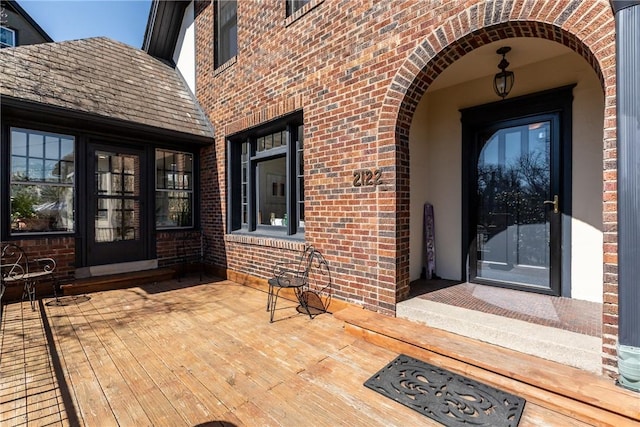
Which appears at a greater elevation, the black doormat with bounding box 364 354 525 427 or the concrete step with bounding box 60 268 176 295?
the concrete step with bounding box 60 268 176 295

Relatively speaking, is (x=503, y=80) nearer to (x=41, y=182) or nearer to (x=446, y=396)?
(x=446, y=396)

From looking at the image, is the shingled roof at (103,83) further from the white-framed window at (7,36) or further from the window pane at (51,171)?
the white-framed window at (7,36)

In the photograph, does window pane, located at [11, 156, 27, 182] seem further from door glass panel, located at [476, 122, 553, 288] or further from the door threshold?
door glass panel, located at [476, 122, 553, 288]

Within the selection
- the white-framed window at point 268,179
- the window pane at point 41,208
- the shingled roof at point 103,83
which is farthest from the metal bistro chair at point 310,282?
the window pane at point 41,208

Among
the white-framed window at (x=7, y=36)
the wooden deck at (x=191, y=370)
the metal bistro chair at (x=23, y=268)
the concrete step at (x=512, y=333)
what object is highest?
the white-framed window at (x=7, y=36)

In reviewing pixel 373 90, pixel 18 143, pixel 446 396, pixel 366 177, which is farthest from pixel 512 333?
pixel 18 143

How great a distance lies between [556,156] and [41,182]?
7244 mm

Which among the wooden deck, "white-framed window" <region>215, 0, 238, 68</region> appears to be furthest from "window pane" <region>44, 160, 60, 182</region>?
"white-framed window" <region>215, 0, 238, 68</region>

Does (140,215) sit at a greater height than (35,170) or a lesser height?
lesser

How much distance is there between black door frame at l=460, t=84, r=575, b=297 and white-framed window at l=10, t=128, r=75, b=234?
617 cm

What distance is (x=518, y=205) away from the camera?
3.94 m

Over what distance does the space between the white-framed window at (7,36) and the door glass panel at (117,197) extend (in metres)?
10.5

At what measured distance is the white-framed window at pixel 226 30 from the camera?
5926mm

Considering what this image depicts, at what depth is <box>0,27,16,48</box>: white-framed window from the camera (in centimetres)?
1113
